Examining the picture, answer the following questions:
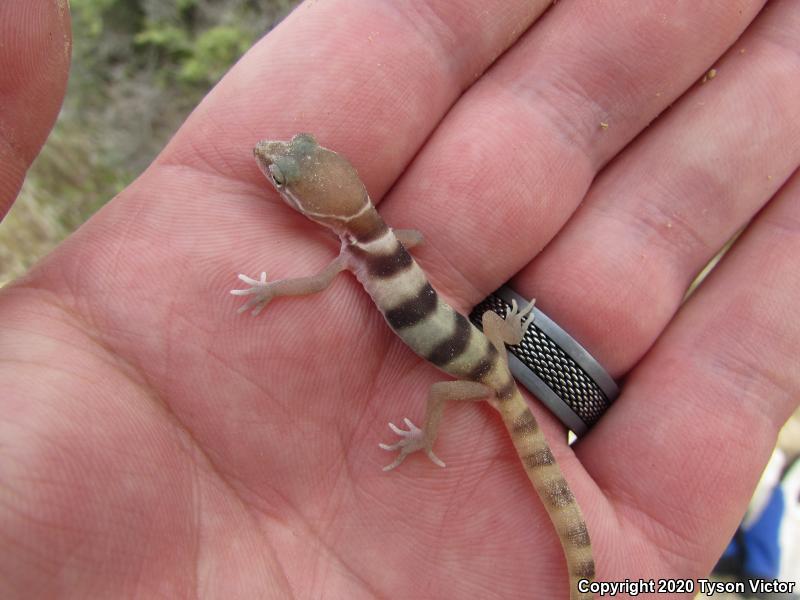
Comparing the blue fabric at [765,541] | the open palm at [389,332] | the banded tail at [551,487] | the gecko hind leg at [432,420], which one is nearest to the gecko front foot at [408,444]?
the gecko hind leg at [432,420]

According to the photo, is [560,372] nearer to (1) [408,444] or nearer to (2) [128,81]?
(1) [408,444]

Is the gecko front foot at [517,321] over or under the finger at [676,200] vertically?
under

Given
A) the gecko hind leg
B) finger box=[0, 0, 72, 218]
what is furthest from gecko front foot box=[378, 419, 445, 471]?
finger box=[0, 0, 72, 218]

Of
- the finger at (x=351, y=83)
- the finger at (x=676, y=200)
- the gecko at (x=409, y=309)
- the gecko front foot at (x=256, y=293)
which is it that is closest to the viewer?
the gecko front foot at (x=256, y=293)

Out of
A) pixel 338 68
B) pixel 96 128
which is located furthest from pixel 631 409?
pixel 96 128

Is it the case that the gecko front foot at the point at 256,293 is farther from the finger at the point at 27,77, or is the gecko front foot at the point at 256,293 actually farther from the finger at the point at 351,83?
the finger at the point at 27,77

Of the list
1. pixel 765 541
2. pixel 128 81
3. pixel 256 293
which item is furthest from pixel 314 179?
pixel 765 541
